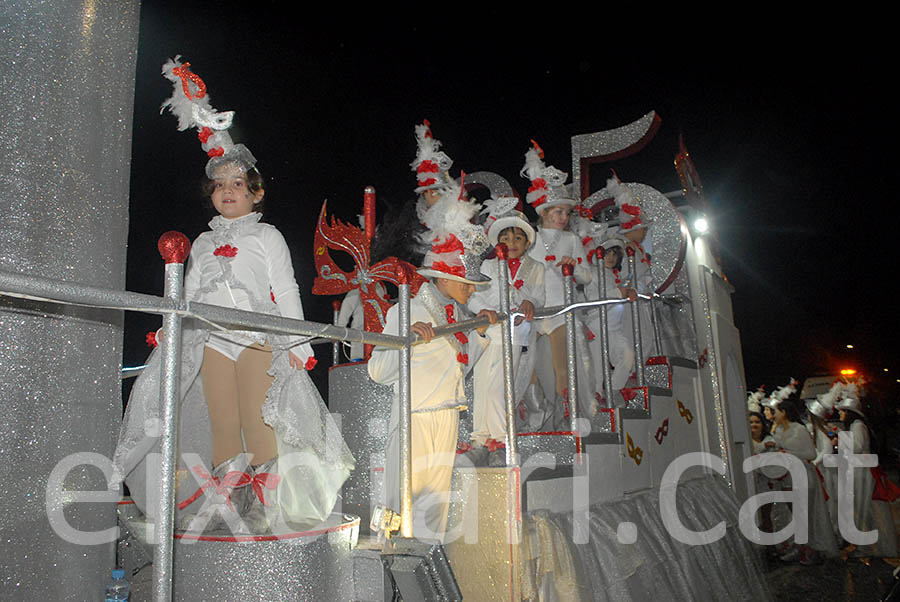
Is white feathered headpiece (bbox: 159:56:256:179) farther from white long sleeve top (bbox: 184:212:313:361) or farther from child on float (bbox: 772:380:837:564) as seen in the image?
child on float (bbox: 772:380:837:564)

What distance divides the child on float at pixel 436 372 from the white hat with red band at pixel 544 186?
216cm

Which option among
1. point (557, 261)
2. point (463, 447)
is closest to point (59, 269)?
point (463, 447)

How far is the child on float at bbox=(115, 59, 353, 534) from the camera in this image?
7.70 feet

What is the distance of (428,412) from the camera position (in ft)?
10.8

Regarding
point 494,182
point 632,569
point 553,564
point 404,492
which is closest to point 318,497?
point 404,492

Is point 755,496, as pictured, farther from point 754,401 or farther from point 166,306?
point 166,306

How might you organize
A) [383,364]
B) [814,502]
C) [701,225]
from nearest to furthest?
[383,364]
[814,502]
[701,225]

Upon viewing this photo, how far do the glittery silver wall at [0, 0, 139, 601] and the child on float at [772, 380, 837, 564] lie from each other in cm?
808

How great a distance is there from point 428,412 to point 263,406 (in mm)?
984

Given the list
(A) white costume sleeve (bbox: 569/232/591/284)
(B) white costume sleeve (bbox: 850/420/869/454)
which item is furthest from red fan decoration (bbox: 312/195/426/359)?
(B) white costume sleeve (bbox: 850/420/869/454)

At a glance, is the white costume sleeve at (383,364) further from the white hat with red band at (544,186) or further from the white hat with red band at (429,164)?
the white hat with red band at (544,186)

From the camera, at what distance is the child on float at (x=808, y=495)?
7.75 metres

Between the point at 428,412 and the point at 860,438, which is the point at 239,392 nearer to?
the point at 428,412

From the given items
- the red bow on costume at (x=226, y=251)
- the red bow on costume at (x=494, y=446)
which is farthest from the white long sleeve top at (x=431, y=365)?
the red bow on costume at (x=226, y=251)
